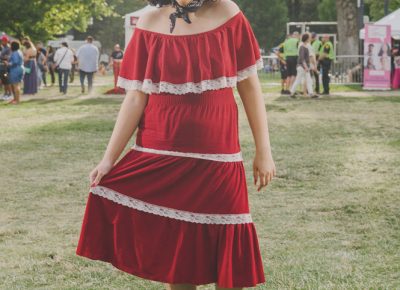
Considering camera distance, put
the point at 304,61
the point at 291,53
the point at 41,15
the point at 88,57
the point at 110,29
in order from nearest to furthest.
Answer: the point at 304,61
the point at 291,53
the point at 88,57
the point at 41,15
the point at 110,29

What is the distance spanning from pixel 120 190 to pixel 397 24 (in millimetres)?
26935

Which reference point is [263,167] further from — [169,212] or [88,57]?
[88,57]

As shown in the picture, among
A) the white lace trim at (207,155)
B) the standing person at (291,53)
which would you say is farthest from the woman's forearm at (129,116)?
the standing person at (291,53)

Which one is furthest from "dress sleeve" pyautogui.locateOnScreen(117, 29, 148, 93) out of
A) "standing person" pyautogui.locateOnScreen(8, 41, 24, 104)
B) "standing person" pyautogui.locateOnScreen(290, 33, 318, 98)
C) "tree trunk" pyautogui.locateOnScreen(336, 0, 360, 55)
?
"tree trunk" pyautogui.locateOnScreen(336, 0, 360, 55)

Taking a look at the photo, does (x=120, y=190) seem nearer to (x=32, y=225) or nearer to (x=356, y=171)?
(x=32, y=225)

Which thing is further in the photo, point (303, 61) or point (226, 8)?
point (303, 61)

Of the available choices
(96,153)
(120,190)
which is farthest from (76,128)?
(120,190)

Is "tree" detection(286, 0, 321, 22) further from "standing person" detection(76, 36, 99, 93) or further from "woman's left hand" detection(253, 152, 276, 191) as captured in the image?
"woman's left hand" detection(253, 152, 276, 191)

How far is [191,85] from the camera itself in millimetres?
3457

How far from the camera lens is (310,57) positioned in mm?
23062

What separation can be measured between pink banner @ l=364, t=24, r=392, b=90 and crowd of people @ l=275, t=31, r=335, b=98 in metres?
1.63

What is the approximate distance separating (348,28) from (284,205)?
30.4 meters

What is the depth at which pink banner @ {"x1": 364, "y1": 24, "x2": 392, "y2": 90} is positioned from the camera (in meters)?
27.9

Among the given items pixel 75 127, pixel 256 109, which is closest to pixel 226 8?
pixel 256 109
